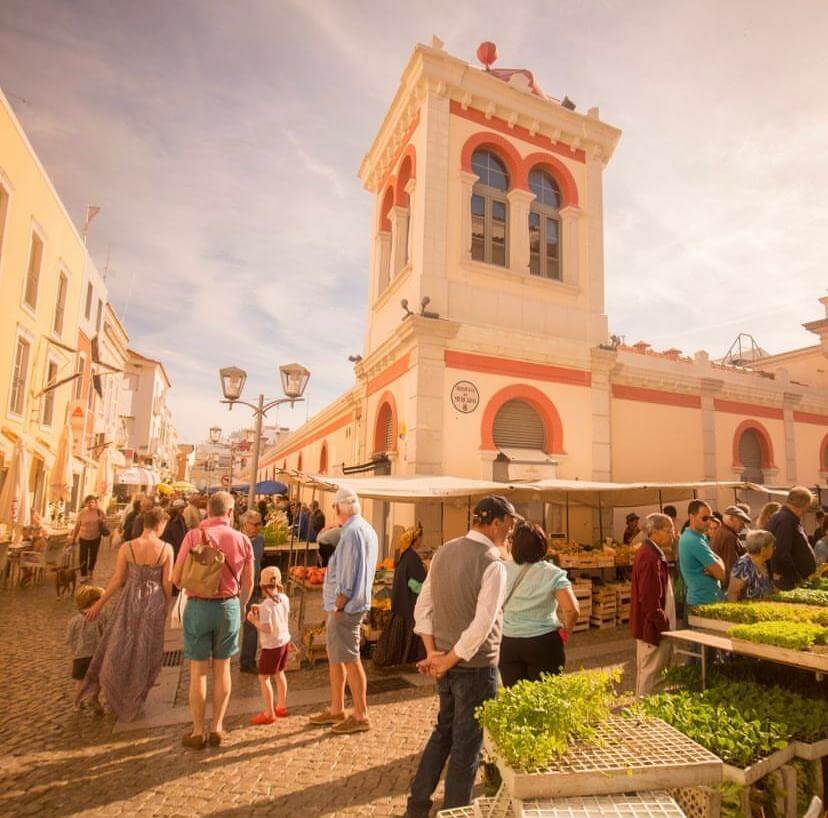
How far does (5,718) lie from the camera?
4.97 metres

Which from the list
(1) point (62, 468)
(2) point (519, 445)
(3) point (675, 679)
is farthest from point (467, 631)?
(1) point (62, 468)

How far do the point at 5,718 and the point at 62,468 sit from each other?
450 inches

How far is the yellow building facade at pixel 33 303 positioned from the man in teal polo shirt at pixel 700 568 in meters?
13.8

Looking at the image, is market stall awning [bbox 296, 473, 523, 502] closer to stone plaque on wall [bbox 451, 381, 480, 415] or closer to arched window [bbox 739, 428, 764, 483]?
stone plaque on wall [bbox 451, 381, 480, 415]

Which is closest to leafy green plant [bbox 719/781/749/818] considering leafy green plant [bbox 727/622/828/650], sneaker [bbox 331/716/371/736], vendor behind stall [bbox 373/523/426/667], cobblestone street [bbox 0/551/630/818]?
leafy green plant [bbox 727/622/828/650]

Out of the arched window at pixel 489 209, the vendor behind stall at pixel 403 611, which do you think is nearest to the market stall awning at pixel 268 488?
the arched window at pixel 489 209

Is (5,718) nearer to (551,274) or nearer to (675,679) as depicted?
(675,679)

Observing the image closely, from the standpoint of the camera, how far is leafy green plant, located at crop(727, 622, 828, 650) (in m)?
3.65

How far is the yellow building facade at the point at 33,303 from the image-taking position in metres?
13.3

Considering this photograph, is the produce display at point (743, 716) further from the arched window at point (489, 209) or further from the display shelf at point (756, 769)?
the arched window at point (489, 209)

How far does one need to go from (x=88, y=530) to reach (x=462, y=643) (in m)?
10.4

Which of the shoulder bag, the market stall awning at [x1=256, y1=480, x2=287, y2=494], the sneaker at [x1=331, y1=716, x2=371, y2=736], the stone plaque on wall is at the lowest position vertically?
the sneaker at [x1=331, y1=716, x2=371, y2=736]

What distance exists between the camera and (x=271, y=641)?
16.8 feet

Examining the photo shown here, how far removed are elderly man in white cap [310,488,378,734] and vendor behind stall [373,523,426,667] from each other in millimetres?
1555
